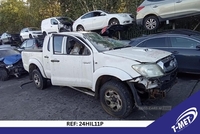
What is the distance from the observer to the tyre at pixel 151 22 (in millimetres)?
9195

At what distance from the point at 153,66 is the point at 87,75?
1502 mm

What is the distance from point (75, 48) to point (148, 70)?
1961 mm

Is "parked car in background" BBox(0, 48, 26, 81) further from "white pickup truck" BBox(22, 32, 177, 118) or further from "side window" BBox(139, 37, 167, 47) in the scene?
"side window" BBox(139, 37, 167, 47)

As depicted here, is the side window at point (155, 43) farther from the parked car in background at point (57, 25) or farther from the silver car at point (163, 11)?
the parked car in background at point (57, 25)

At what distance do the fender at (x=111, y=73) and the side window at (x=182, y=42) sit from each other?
3240 mm

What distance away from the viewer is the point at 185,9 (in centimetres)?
842

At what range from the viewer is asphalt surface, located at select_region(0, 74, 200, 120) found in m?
4.05

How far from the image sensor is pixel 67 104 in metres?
4.85

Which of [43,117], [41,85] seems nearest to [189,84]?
[43,117]

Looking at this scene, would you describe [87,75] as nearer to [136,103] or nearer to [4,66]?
[136,103]

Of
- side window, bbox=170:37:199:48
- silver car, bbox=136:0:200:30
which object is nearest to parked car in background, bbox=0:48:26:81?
silver car, bbox=136:0:200:30

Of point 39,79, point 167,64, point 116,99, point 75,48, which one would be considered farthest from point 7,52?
point 167,64

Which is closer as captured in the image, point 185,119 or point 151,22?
point 185,119

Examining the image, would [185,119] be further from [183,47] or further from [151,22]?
[151,22]
